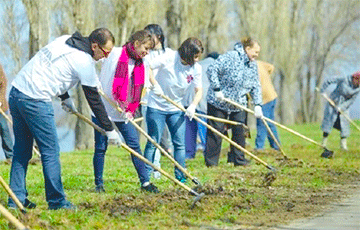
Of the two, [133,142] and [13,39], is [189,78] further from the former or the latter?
[13,39]

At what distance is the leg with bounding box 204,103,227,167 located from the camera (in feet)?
38.8

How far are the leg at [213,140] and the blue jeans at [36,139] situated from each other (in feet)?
15.5

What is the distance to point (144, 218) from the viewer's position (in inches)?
275

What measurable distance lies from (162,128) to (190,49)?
3.26ft

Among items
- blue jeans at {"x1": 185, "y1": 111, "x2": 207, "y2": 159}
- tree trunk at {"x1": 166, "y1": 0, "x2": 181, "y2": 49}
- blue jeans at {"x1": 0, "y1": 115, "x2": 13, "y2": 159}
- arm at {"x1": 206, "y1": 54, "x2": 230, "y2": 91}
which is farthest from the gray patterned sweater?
tree trunk at {"x1": 166, "y1": 0, "x2": 181, "y2": 49}

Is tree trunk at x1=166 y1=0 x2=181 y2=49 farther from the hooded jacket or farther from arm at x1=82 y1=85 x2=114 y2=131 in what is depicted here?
arm at x1=82 y1=85 x2=114 y2=131

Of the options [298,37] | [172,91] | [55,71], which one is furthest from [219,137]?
[298,37]

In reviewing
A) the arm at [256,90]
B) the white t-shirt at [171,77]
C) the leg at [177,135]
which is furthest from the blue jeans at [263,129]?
the leg at [177,135]

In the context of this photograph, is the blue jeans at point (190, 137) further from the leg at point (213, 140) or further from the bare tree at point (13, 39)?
the bare tree at point (13, 39)

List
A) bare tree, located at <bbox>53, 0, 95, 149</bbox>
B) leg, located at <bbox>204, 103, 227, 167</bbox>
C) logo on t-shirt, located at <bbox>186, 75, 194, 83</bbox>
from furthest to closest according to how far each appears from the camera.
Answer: bare tree, located at <bbox>53, 0, 95, 149</bbox>, leg, located at <bbox>204, 103, 227, 167</bbox>, logo on t-shirt, located at <bbox>186, 75, 194, 83</bbox>

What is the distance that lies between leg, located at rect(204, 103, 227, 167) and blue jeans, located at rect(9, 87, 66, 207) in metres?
4.72

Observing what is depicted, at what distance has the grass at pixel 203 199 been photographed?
6.77m

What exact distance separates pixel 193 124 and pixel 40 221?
7.59 m

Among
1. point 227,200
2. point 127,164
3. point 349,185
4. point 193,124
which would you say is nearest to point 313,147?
point 193,124
